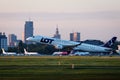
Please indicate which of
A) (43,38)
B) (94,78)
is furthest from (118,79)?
(43,38)

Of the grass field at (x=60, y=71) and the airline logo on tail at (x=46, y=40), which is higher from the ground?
the airline logo on tail at (x=46, y=40)

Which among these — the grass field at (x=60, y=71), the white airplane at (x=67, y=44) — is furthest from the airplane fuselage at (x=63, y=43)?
the grass field at (x=60, y=71)

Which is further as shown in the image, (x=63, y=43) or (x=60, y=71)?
(x=63, y=43)

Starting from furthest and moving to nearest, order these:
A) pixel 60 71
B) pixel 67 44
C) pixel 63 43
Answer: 1. pixel 67 44
2. pixel 63 43
3. pixel 60 71

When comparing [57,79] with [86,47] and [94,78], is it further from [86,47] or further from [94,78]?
[86,47]

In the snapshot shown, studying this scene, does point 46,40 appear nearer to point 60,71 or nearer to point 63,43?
point 63,43

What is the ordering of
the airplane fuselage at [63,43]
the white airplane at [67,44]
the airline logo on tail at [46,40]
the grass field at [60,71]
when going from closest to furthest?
1. the grass field at [60,71]
2. the airline logo on tail at [46,40]
3. the airplane fuselage at [63,43]
4. the white airplane at [67,44]

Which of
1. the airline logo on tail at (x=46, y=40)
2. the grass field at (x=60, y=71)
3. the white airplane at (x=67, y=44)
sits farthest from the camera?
the white airplane at (x=67, y=44)

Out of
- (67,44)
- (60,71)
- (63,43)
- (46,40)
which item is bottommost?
(60,71)

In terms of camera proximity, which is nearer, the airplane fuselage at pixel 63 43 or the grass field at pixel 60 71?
the grass field at pixel 60 71

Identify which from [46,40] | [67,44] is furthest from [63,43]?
[46,40]

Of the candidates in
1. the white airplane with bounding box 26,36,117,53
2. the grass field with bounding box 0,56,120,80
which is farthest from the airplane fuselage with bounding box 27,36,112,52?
the grass field with bounding box 0,56,120,80

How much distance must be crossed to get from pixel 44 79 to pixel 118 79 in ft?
20.1

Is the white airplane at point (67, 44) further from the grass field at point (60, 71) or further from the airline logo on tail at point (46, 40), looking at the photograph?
the grass field at point (60, 71)
